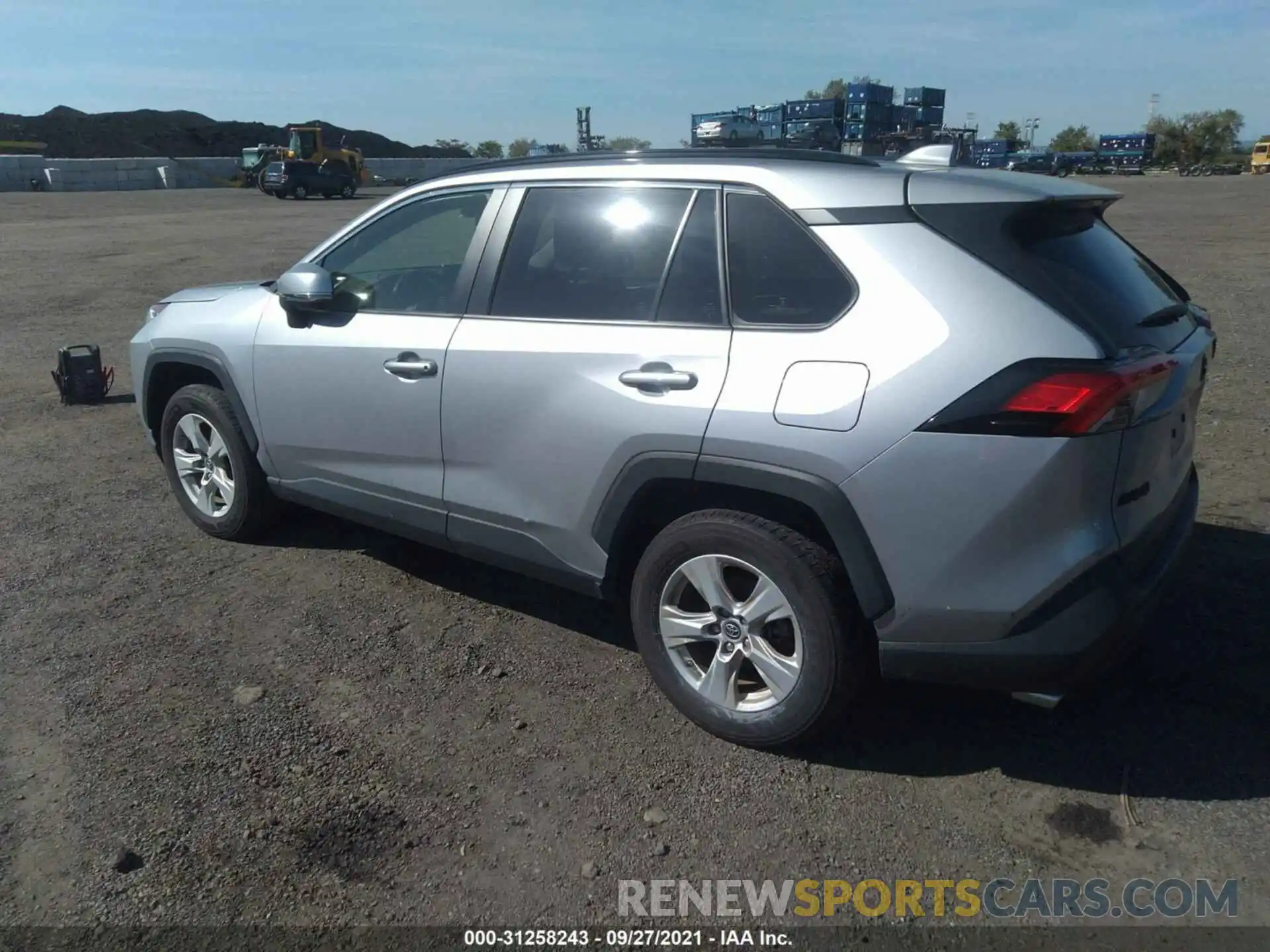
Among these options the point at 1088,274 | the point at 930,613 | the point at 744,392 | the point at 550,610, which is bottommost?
the point at 550,610

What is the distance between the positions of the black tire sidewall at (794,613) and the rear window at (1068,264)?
1028mm

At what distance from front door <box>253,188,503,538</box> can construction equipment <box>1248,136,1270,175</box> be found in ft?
241

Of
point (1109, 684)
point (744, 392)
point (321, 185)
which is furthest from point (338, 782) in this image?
point (321, 185)

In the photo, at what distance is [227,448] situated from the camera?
494cm

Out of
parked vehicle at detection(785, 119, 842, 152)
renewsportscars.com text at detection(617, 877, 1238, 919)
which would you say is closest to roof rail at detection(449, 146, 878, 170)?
parked vehicle at detection(785, 119, 842, 152)

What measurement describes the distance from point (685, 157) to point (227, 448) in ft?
8.77

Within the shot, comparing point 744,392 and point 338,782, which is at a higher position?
point 744,392

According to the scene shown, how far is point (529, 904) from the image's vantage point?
2.74 meters

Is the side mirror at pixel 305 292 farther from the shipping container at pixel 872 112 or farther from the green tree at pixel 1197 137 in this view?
the green tree at pixel 1197 137

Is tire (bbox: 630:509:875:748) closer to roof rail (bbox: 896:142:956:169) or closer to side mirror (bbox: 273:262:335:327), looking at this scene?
roof rail (bbox: 896:142:956:169)

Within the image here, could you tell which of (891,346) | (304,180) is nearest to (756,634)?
(891,346)

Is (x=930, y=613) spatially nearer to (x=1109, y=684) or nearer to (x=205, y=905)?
(x=1109, y=684)

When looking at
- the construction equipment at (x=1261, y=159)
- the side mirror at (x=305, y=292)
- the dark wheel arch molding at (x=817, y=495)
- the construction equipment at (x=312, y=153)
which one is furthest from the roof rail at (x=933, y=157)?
the construction equipment at (x=1261, y=159)

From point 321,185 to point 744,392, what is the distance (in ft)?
128
